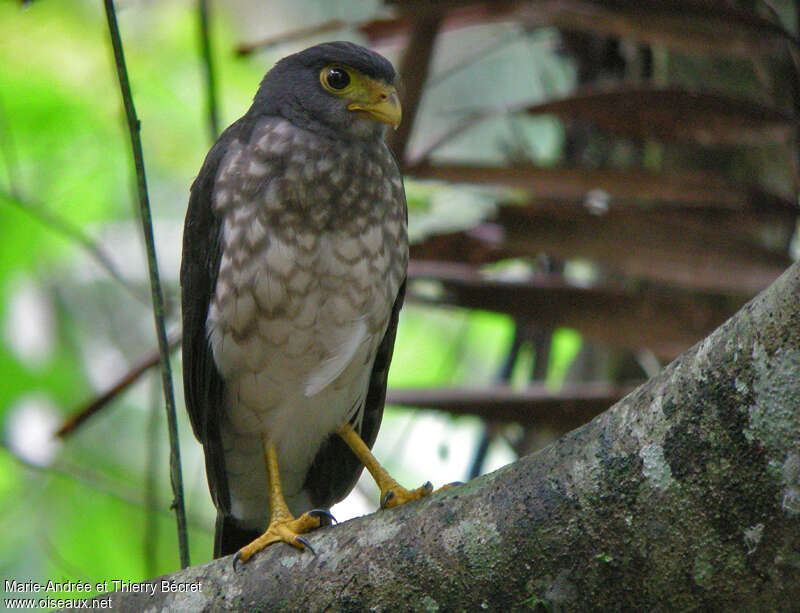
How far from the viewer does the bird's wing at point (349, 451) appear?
10.6 ft

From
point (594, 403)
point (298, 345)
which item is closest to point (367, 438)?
point (298, 345)

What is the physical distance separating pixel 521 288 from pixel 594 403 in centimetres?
44

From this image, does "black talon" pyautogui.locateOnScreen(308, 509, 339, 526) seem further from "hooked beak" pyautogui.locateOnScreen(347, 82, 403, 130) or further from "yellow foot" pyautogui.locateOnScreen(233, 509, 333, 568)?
"hooked beak" pyautogui.locateOnScreen(347, 82, 403, 130)

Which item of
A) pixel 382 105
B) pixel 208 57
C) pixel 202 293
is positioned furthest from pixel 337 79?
pixel 202 293

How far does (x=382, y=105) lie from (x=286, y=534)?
4.47 ft

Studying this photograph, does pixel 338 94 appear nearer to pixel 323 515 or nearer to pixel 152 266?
pixel 152 266

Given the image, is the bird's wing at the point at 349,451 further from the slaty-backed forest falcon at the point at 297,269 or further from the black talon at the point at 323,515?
the black talon at the point at 323,515

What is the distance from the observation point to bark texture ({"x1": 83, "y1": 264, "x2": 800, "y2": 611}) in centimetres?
149

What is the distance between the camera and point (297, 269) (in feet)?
9.41

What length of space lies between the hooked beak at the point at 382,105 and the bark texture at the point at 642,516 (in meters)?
1.43

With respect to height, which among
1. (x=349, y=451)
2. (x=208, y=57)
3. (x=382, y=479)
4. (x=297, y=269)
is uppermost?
(x=208, y=57)

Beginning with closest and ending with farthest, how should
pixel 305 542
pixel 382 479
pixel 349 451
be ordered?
pixel 305 542
pixel 382 479
pixel 349 451

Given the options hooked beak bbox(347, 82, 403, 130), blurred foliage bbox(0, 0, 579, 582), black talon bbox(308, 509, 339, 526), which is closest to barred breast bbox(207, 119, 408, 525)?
hooked beak bbox(347, 82, 403, 130)

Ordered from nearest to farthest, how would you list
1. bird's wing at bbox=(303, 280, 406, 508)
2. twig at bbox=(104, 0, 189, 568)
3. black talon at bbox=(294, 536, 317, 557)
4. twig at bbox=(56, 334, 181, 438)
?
black talon at bbox=(294, 536, 317, 557) → twig at bbox=(104, 0, 189, 568) → twig at bbox=(56, 334, 181, 438) → bird's wing at bbox=(303, 280, 406, 508)
